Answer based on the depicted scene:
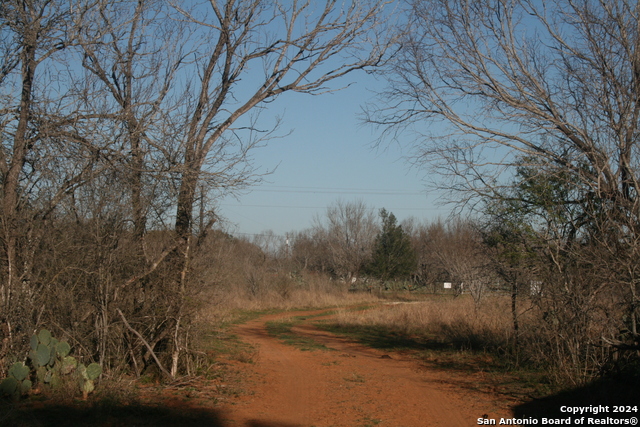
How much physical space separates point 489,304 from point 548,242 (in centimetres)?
559

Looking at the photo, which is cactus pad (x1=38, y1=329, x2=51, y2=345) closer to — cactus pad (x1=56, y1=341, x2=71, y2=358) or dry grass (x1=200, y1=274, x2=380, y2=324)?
cactus pad (x1=56, y1=341, x2=71, y2=358)

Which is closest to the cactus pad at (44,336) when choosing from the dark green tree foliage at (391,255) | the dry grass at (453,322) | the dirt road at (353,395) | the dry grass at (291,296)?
the dirt road at (353,395)

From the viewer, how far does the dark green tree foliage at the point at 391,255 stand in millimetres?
42344

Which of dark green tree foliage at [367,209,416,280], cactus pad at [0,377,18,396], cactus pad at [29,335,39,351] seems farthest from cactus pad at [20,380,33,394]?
dark green tree foliage at [367,209,416,280]

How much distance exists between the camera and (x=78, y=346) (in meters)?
7.94

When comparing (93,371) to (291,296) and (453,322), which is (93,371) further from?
(291,296)

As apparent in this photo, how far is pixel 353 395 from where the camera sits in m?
8.43

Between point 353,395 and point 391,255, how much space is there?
3427 centimetres

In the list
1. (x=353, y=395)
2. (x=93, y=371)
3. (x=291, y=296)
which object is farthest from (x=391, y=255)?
(x=93, y=371)

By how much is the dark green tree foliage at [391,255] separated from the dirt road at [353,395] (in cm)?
2986

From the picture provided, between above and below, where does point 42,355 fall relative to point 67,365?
above

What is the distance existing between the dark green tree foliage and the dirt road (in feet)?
98.0

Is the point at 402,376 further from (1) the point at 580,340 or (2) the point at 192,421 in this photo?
(2) the point at 192,421

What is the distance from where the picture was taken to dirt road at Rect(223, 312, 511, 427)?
7016 mm
